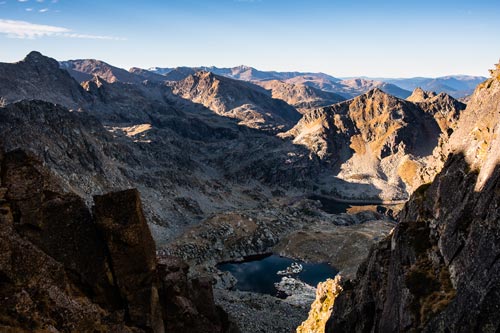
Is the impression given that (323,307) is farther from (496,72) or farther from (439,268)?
(496,72)

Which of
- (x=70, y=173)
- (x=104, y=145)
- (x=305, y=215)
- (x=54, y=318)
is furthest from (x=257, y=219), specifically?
(x=54, y=318)

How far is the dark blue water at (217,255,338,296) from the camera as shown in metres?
95.9

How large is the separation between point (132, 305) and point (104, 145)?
13830 centimetres

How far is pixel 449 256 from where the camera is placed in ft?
99.1

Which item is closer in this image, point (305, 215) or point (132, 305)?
point (132, 305)

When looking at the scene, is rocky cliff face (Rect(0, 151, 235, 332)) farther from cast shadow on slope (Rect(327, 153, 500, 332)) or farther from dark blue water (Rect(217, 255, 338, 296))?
dark blue water (Rect(217, 255, 338, 296))

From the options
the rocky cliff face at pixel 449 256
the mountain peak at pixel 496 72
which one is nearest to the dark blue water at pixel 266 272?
the rocky cliff face at pixel 449 256

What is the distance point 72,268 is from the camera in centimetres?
2892

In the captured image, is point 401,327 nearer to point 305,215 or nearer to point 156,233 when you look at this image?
point 156,233

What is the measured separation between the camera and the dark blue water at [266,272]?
9594 centimetres

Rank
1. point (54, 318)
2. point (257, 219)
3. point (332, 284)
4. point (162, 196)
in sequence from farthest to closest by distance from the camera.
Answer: point (162, 196) → point (257, 219) → point (332, 284) → point (54, 318)

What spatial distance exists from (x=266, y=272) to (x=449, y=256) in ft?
255

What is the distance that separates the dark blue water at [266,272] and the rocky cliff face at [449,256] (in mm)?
51009

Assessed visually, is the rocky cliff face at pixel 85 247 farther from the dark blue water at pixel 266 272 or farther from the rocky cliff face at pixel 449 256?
the dark blue water at pixel 266 272
